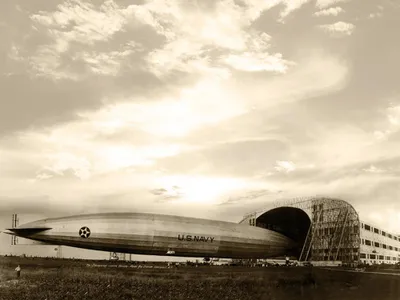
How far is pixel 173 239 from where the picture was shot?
227 ft

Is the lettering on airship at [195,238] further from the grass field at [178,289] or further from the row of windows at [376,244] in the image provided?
the row of windows at [376,244]

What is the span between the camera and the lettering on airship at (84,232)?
62.7 meters

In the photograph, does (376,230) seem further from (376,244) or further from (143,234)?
(143,234)

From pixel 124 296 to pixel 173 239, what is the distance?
39.2 metres

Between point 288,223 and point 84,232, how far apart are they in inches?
2192

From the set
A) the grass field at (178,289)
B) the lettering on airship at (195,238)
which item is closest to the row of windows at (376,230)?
the lettering on airship at (195,238)

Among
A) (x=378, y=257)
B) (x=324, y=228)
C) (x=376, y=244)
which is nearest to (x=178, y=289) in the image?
(x=324, y=228)

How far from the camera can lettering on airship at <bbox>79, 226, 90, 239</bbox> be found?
62656mm

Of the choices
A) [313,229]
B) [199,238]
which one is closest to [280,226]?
[313,229]

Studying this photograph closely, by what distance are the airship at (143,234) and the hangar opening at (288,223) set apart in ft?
65.4

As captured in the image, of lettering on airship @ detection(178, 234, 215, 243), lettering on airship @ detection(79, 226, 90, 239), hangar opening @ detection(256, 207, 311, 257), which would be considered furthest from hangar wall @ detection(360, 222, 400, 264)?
lettering on airship @ detection(79, 226, 90, 239)

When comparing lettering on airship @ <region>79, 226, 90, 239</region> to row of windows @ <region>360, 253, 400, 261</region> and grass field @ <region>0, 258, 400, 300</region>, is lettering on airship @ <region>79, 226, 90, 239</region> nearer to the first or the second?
grass field @ <region>0, 258, 400, 300</region>

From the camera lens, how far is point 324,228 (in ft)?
302

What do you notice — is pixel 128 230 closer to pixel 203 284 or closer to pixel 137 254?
pixel 137 254
